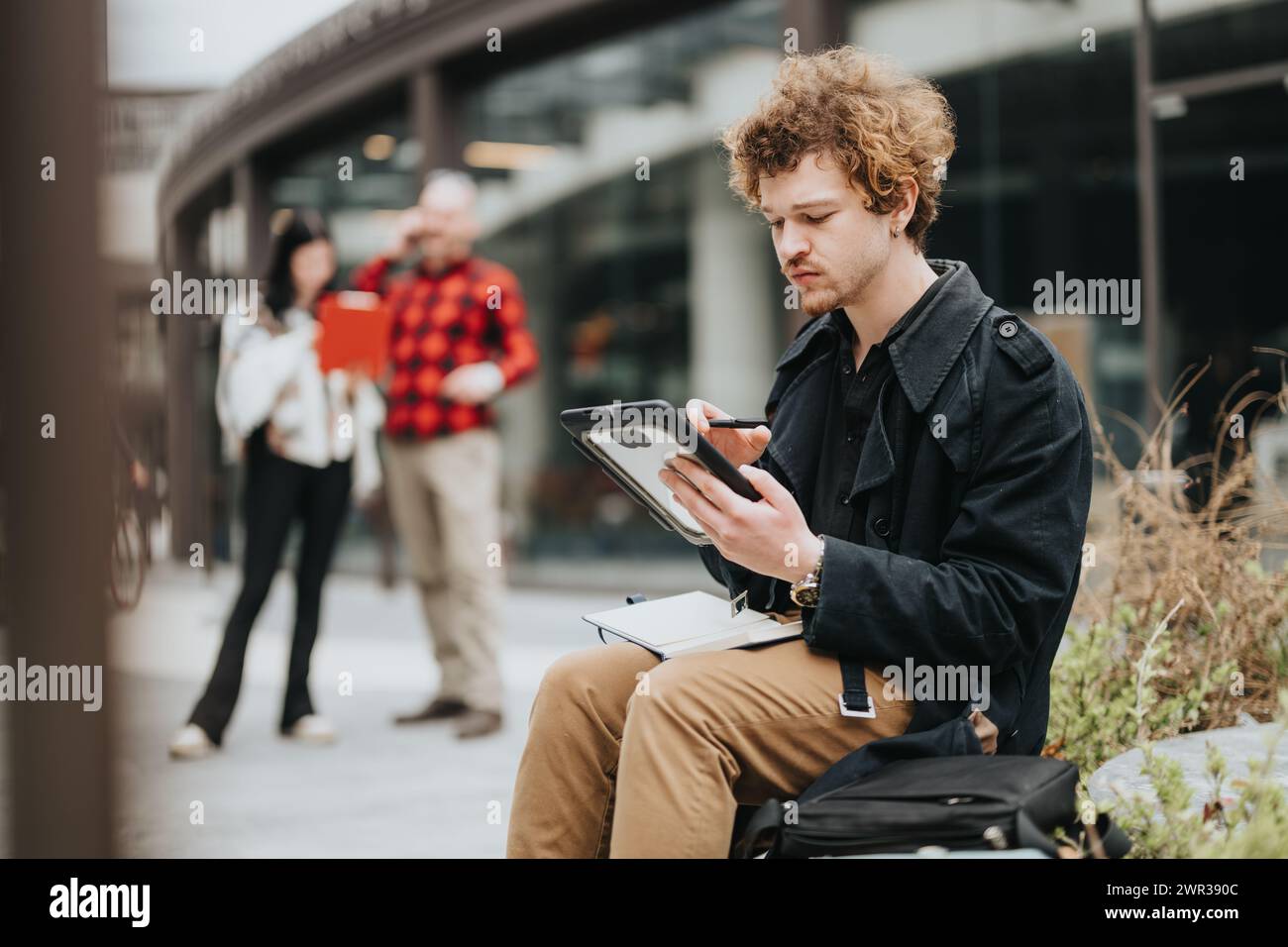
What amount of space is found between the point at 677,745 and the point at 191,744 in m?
3.55

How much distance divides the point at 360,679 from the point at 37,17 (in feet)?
19.0

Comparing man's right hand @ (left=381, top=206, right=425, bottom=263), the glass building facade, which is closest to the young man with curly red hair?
man's right hand @ (left=381, top=206, right=425, bottom=263)

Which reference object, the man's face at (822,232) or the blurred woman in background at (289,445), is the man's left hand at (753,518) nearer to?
the man's face at (822,232)

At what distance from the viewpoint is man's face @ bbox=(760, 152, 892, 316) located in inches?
85.4

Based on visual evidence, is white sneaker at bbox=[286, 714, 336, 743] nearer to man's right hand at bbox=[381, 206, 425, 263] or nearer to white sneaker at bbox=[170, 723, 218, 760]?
white sneaker at bbox=[170, 723, 218, 760]

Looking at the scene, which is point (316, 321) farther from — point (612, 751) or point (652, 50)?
point (652, 50)

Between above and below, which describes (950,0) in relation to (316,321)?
above

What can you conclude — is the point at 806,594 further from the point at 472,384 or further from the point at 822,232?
the point at 472,384

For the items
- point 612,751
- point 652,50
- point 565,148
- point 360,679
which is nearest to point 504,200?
point 565,148

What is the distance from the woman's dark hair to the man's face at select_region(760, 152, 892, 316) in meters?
3.63

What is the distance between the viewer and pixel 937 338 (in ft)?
7.16
